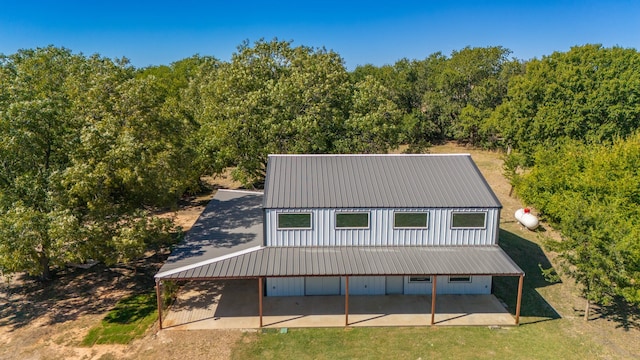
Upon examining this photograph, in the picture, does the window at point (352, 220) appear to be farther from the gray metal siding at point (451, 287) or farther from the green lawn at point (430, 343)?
the green lawn at point (430, 343)

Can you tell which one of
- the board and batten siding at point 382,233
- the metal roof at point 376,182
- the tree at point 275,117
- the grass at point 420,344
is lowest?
the grass at point 420,344

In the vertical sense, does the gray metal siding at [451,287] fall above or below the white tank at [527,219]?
below

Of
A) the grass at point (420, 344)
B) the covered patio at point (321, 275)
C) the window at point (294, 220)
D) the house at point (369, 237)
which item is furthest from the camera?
the window at point (294, 220)

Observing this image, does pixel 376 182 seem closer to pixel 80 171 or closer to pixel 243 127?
pixel 80 171

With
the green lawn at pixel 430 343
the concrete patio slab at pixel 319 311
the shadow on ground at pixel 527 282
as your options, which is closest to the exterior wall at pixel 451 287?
the concrete patio slab at pixel 319 311

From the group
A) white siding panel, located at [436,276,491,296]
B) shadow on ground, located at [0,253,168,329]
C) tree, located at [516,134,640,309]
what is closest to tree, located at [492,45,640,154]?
tree, located at [516,134,640,309]

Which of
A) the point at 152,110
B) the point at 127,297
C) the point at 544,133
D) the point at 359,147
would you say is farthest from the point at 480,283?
the point at 544,133

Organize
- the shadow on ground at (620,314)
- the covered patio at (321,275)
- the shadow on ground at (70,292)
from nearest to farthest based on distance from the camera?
1. the covered patio at (321,275)
2. the shadow on ground at (620,314)
3. the shadow on ground at (70,292)

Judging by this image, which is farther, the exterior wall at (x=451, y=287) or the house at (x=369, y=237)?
the exterior wall at (x=451, y=287)

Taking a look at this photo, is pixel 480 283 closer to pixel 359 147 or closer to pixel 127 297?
pixel 359 147
